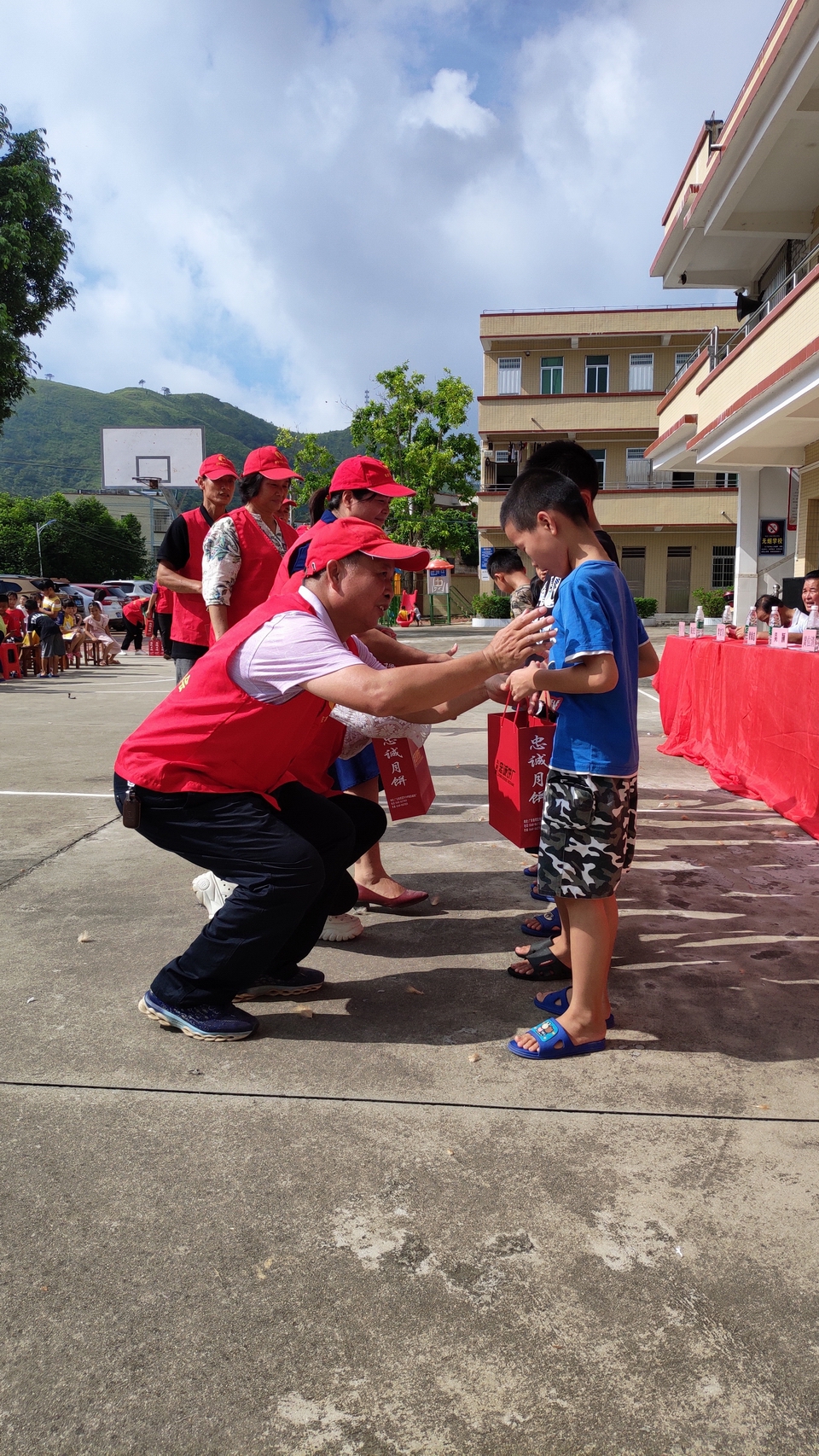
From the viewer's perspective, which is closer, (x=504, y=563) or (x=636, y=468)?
(x=504, y=563)

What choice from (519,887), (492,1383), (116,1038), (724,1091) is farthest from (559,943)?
(492,1383)

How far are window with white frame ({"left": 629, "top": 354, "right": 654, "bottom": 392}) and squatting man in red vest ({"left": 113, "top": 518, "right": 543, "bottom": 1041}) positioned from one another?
3748cm

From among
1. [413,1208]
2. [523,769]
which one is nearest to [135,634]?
[523,769]

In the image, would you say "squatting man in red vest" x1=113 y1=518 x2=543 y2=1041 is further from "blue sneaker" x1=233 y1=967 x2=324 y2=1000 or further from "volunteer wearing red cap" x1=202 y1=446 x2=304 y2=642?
"volunteer wearing red cap" x1=202 y1=446 x2=304 y2=642

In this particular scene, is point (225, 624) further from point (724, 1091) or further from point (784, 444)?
point (784, 444)

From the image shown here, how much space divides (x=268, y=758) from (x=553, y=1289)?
155 centimetres

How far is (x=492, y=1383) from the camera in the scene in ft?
5.48

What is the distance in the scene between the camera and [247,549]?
14.3 feet

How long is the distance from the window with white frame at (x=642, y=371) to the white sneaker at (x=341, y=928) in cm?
3684

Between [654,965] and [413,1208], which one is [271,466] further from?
[413,1208]

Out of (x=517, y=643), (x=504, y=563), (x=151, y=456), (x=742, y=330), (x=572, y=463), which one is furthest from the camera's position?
(x=151, y=456)

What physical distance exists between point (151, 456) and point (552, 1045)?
35.9m

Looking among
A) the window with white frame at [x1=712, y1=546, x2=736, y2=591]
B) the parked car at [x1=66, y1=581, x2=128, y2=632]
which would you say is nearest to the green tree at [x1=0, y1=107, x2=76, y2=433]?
the parked car at [x1=66, y1=581, x2=128, y2=632]

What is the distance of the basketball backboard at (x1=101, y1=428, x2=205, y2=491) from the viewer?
35.4 metres
